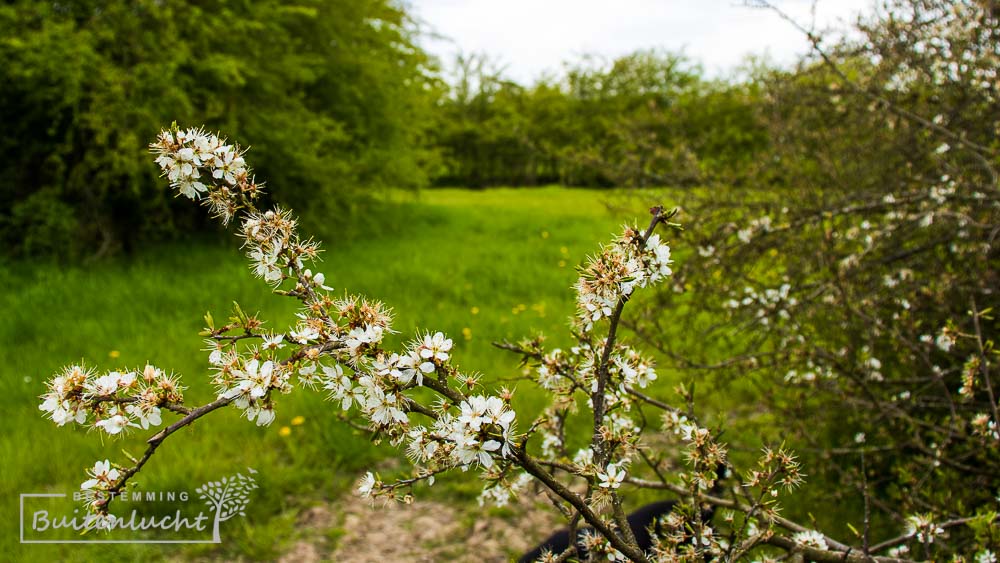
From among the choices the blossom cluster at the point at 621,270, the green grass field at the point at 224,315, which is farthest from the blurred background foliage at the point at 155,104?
the blossom cluster at the point at 621,270

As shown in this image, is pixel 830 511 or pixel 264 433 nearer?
pixel 830 511

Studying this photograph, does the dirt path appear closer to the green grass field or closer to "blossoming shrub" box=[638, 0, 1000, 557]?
the green grass field

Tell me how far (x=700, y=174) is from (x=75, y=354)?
14.5 feet

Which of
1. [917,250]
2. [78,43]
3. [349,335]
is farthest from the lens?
[78,43]

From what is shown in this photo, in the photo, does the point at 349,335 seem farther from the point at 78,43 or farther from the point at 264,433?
the point at 78,43

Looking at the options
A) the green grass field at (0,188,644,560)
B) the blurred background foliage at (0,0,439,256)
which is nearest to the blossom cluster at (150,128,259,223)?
the green grass field at (0,188,644,560)

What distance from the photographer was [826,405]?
3.51 metres

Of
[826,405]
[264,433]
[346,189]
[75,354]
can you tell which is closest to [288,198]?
[346,189]

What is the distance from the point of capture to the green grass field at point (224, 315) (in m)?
3.45

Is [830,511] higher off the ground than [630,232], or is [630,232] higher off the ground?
[630,232]

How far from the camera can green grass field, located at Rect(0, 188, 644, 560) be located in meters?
3.45

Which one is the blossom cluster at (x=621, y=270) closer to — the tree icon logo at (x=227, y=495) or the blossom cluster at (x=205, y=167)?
the blossom cluster at (x=205, y=167)

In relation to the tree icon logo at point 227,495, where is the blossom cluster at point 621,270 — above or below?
above

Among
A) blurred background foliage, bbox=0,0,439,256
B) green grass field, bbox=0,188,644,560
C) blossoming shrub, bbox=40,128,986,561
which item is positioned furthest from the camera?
blurred background foliage, bbox=0,0,439,256
